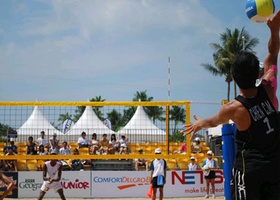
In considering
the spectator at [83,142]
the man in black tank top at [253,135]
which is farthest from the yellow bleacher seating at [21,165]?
the man in black tank top at [253,135]

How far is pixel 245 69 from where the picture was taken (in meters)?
3.10

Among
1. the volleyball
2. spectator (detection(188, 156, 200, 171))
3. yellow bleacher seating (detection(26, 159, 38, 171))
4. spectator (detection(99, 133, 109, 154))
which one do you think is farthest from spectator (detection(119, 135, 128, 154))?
the volleyball

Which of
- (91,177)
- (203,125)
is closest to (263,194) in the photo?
(203,125)

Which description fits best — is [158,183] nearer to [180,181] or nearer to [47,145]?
[180,181]

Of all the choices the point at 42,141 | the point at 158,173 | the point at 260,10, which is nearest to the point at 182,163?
the point at 158,173

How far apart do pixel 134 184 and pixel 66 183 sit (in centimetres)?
218

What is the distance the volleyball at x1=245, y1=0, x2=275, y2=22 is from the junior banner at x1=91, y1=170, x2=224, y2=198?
10739mm

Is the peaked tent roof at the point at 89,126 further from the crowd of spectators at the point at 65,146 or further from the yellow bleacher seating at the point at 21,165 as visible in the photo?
the yellow bleacher seating at the point at 21,165

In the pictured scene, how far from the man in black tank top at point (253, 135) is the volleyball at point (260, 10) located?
1165 millimetres

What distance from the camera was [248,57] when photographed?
3111mm

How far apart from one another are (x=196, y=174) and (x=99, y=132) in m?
3.70

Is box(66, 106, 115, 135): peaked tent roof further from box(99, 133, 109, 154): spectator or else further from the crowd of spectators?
box(99, 133, 109, 154): spectator

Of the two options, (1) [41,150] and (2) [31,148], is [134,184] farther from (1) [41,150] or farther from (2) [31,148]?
(2) [31,148]

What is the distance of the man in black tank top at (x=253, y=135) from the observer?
3111 millimetres
